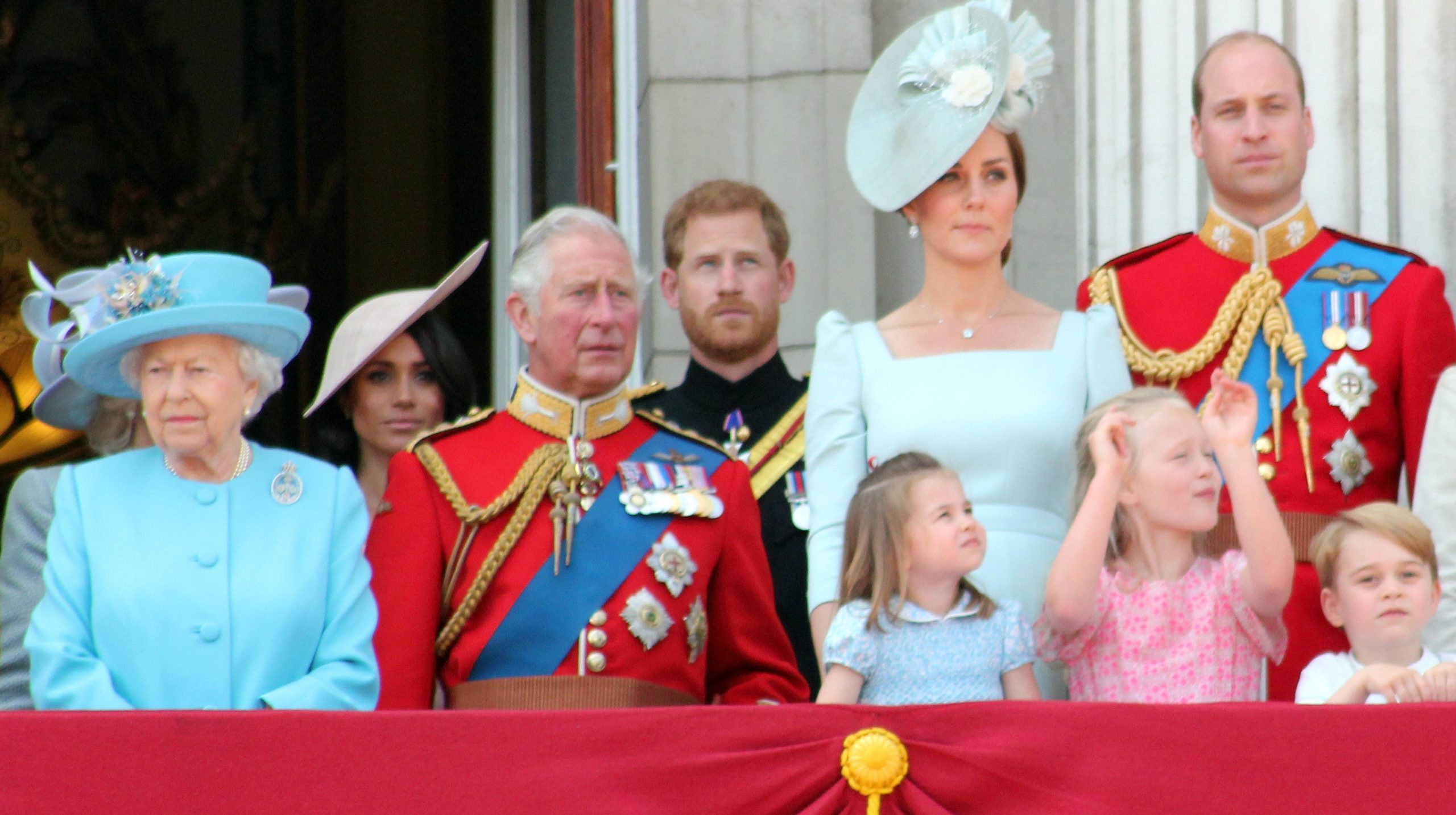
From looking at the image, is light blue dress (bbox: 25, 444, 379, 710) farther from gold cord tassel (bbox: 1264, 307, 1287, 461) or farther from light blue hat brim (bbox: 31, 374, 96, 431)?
gold cord tassel (bbox: 1264, 307, 1287, 461)

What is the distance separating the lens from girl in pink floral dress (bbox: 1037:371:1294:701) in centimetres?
324

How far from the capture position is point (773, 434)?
4.32m

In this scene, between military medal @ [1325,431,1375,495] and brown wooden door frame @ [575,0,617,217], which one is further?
brown wooden door frame @ [575,0,617,217]

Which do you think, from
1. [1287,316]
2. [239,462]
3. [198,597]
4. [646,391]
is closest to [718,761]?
[198,597]

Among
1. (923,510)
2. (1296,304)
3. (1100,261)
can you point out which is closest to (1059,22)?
(1100,261)

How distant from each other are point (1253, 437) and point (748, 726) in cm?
124

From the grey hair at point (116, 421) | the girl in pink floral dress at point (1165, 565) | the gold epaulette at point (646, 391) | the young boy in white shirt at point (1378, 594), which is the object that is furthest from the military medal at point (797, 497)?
the grey hair at point (116, 421)

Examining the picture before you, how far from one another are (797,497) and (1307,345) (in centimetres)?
A: 93

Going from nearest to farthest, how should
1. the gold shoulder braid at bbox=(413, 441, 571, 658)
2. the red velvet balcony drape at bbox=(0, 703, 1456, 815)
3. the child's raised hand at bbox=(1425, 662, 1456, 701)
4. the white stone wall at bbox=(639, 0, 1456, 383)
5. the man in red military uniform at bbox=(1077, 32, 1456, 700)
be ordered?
the red velvet balcony drape at bbox=(0, 703, 1456, 815), the child's raised hand at bbox=(1425, 662, 1456, 701), the gold shoulder braid at bbox=(413, 441, 571, 658), the man in red military uniform at bbox=(1077, 32, 1456, 700), the white stone wall at bbox=(639, 0, 1456, 383)

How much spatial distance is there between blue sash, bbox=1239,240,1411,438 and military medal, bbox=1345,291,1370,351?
0.5 inches

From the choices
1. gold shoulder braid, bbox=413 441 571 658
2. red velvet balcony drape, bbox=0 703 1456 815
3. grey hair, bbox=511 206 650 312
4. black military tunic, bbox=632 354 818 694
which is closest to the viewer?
red velvet balcony drape, bbox=0 703 1456 815

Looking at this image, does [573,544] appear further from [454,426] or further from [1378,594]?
[1378,594]

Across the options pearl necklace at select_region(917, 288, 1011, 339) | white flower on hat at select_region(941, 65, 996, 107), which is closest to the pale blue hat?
white flower on hat at select_region(941, 65, 996, 107)

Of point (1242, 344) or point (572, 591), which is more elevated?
point (1242, 344)
